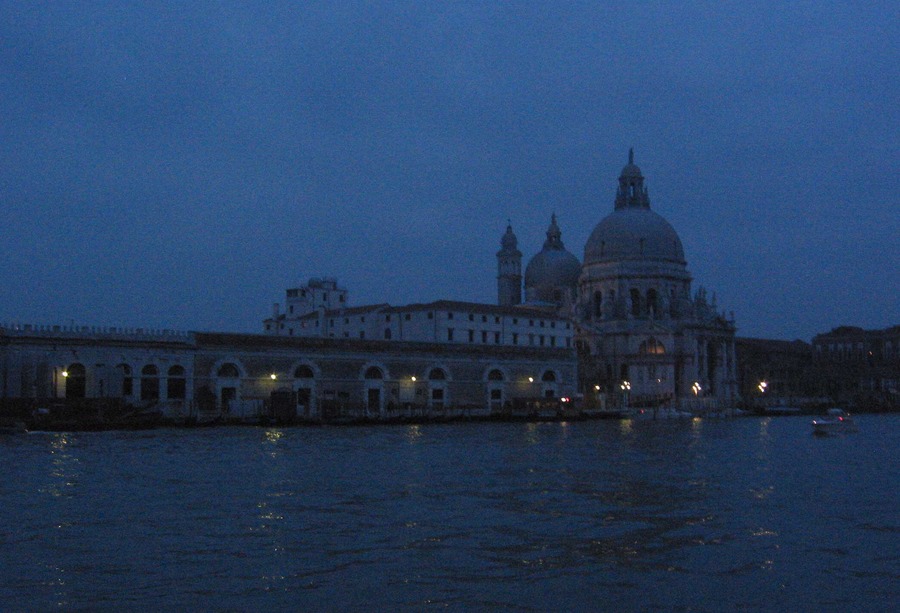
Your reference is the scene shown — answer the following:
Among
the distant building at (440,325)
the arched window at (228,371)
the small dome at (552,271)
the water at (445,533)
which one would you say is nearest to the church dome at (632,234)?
the small dome at (552,271)

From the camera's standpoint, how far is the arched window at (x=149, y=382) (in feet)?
190

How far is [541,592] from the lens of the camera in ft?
43.3

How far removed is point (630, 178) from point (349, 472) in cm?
8382

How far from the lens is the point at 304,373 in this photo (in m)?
64.9

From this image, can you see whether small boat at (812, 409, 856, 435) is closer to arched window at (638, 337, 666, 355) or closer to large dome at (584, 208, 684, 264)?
arched window at (638, 337, 666, 355)

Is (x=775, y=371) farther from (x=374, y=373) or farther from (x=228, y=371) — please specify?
(x=228, y=371)

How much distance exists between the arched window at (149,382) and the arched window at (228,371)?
12.3ft

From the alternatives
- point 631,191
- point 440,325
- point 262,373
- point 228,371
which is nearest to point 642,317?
point 631,191

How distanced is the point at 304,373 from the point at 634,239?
152 ft

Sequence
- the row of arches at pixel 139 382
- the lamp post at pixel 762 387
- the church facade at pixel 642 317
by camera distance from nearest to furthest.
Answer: the row of arches at pixel 139 382 → the church facade at pixel 642 317 → the lamp post at pixel 762 387

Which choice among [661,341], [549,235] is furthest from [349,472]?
[549,235]

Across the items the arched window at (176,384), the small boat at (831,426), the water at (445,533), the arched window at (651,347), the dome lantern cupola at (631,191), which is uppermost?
the dome lantern cupola at (631,191)

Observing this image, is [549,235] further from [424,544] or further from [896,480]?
[424,544]

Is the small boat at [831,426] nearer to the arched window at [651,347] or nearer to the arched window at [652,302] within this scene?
the arched window at [651,347]
